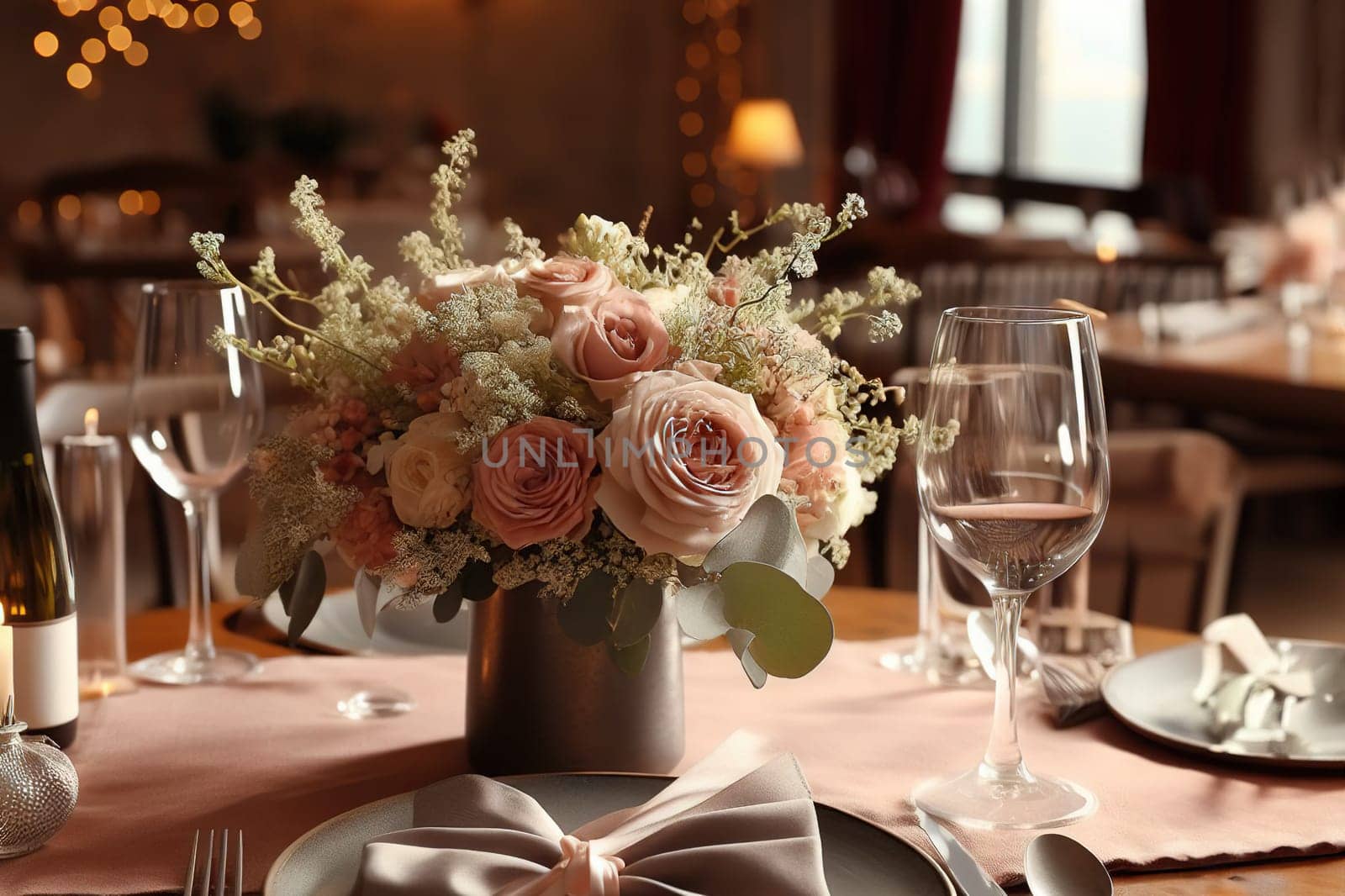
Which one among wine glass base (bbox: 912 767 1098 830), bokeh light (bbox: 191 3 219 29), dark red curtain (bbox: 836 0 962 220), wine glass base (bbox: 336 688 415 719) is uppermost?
bokeh light (bbox: 191 3 219 29)

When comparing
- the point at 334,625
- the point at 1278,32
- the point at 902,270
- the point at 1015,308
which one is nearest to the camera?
the point at 1015,308

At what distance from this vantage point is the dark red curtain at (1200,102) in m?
6.09

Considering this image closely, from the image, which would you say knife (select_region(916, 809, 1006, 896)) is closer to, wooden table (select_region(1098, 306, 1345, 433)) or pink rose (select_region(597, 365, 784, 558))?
pink rose (select_region(597, 365, 784, 558))

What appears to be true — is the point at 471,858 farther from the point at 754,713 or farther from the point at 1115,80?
the point at 1115,80

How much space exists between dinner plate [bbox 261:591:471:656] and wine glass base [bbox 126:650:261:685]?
57 millimetres

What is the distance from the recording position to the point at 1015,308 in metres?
0.86

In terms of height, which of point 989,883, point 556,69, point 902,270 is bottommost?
point 989,883

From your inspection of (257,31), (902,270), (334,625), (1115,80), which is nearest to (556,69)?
(257,31)

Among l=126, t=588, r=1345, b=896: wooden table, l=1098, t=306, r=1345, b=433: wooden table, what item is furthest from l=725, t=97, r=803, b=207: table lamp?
l=126, t=588, r=1345, b=896: wooden table

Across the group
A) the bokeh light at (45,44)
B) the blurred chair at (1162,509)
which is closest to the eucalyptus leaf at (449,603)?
the blurred chair at (1162,509)

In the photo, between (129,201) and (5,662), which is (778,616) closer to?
(5,662)

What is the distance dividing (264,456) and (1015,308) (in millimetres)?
464

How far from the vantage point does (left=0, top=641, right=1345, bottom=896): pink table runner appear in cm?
84

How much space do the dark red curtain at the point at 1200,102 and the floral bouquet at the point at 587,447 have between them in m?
5.43
